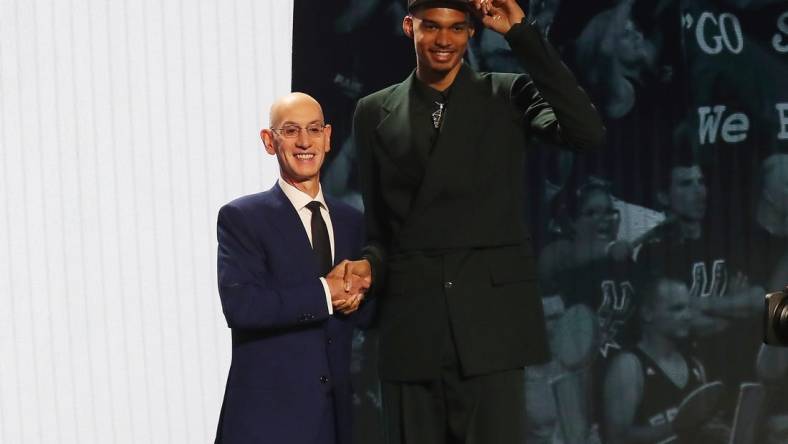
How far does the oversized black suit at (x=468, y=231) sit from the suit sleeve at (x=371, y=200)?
Result: 49mm

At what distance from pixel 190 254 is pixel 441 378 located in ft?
6.50

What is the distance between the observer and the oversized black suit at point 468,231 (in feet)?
7.80

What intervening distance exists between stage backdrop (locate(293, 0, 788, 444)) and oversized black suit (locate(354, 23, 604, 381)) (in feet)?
6.09

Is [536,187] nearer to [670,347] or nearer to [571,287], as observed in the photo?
[571,287]

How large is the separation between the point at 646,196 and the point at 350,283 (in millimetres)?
2117

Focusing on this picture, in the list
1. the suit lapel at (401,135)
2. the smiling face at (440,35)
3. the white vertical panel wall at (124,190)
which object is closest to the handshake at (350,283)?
the suit lapel at (401,135)

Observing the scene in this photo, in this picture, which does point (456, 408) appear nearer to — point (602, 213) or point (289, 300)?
point (289, 300)

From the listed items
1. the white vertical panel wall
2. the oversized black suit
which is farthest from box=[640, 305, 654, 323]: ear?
the oversized black suit

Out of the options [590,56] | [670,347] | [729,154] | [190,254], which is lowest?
[670,347]

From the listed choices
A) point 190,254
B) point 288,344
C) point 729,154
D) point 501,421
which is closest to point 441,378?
point 501,421

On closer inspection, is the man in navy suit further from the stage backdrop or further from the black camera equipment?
the stage backdrop

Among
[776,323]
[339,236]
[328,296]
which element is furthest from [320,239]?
[776,323]

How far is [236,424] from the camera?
8.30ft

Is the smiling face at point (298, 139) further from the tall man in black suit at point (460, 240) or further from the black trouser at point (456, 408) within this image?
the black trouser at point (456, 408)
